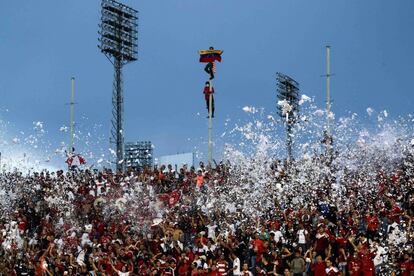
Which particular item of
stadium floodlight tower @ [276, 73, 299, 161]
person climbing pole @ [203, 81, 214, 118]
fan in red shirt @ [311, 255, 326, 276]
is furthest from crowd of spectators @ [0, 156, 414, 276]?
stadium floodlight tower @ [276, 73, 299, 161]

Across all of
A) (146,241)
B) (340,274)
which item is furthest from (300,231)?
(146,241)

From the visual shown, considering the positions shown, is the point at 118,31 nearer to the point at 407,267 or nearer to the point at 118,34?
the point at 118,34

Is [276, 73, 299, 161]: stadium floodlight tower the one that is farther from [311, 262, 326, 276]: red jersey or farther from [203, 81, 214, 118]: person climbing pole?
[311, 262, 326, 276]: red jersey

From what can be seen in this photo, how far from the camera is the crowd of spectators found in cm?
1808

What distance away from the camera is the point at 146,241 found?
71.0 ft

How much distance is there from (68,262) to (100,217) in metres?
4.80

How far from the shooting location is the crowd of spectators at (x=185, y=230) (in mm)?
18078

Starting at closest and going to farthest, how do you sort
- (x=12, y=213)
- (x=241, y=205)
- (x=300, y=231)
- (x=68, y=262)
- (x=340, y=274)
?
(x=340, y=274) → (x=300, y=231) → (x=68, y=262) → (x=241, y=205) → (x=12, y=213)

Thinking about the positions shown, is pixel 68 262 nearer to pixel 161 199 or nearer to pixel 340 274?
pixel 161 199

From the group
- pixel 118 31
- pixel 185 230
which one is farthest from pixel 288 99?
pixel 185 230

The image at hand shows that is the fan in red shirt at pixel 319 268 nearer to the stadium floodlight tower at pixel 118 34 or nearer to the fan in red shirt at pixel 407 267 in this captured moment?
the fan in red shirt at pixel 407 267

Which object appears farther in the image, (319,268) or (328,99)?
(328,99)

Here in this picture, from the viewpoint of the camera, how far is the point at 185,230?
23.2 metres

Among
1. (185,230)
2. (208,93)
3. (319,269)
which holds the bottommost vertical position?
(319,269)
